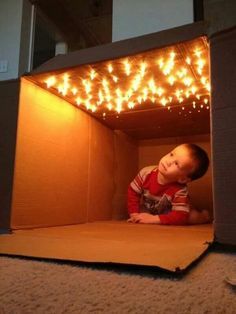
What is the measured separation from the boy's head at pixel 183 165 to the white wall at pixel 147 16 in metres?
0.53

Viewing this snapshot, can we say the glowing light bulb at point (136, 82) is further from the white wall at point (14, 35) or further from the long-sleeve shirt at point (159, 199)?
the white wall at point (14, 35)

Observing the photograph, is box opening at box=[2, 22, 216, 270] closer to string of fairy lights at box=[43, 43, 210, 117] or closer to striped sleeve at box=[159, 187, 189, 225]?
string of fairy lights at box=[43, 43, 210, 117]

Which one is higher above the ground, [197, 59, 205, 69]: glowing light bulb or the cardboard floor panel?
[197, 59, 205, 69]: glowing light bulb

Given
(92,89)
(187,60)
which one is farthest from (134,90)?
(187,60)

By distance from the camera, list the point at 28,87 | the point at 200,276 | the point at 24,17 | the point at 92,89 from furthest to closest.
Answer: the point at 24,17, the point at 92,89, the point at 28,87, the point at 200,276

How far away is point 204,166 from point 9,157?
0.81 metres

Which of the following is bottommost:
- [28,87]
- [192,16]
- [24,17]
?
[28,87]

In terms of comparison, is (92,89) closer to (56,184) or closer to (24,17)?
(56,184)

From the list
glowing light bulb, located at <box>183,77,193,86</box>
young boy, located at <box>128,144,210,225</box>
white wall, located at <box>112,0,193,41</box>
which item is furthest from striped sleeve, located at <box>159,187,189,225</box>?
white wall, located at <box>112,0,193,41</box>

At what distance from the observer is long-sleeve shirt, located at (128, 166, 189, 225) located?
3.92ft

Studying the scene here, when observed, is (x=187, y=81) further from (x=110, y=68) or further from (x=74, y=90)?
(x=74, y=90)

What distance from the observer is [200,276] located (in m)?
0.46

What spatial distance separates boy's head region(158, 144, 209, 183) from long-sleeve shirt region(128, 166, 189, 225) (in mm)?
46

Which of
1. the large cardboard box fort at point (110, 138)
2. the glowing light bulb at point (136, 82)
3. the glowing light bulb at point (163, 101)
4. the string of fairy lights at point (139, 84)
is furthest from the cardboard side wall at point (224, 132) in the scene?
the glowing light bulb at point (163, 101)
